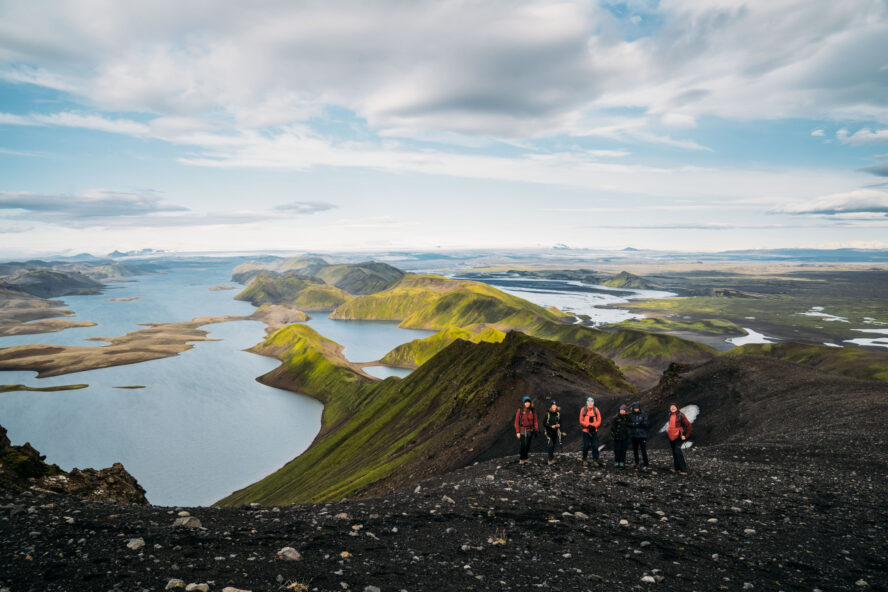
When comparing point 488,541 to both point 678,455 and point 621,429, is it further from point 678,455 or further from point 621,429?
point 678,455

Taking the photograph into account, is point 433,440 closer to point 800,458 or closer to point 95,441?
point 800,458

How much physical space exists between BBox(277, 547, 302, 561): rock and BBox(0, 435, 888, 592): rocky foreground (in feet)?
0.18

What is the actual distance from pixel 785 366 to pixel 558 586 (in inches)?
2192

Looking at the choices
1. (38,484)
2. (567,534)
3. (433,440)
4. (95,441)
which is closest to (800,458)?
(567,534)

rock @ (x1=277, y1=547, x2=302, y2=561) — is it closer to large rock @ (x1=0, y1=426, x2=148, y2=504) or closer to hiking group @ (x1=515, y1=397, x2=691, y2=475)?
large rock @ (x1=0, y1=426, x2=148, y2=504)

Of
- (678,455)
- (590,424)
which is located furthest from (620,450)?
(678,455)

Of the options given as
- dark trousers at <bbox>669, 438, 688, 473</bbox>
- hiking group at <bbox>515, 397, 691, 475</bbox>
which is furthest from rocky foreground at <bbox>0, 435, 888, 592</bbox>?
hiking group at <bbox>515, 397, 691, 475</bbox>

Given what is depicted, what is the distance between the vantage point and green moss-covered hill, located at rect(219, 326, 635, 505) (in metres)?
56.9

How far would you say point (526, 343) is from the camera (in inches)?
3132

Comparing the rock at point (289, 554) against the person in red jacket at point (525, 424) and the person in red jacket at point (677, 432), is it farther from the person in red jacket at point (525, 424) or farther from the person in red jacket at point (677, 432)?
the person in red jacket at point (677, 432)

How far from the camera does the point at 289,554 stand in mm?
12617

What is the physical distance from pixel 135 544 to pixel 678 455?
24.4 meters

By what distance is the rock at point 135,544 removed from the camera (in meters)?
12.0

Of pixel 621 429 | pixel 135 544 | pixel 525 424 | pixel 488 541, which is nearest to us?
pixel 135 544
